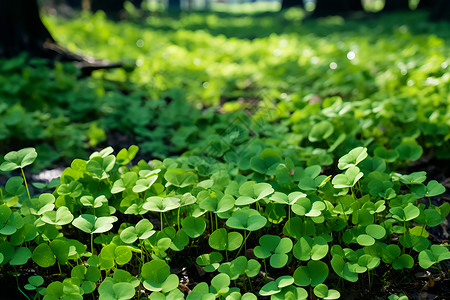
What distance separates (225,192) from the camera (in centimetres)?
165

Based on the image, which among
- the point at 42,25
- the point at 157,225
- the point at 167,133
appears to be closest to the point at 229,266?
the point at 157,225

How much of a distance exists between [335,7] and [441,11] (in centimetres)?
543

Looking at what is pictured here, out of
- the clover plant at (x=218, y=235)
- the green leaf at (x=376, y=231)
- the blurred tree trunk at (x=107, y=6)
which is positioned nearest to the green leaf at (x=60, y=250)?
the clover plant at (x=218, y=235)

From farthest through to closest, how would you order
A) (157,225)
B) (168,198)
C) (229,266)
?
(157,225) < (168,198) < (229,266)

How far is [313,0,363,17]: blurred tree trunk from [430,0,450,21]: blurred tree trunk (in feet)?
16.1

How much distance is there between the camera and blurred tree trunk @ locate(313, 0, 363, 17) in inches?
519

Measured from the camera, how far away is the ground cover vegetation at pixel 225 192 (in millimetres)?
1434

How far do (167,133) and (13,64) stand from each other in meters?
1.61

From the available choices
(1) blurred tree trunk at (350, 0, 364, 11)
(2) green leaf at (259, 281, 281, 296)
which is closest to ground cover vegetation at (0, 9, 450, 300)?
(2) green leaf at (259, 281, 281, 296)

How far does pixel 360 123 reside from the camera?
2342 mm

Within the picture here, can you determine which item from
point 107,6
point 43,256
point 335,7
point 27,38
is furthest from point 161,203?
point 335,7

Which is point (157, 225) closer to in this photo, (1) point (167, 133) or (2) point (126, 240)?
(2) point (126, 240)

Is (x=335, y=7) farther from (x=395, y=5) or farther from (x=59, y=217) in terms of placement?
(x=59, y=217)

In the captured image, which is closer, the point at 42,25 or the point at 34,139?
the point at 34,139
